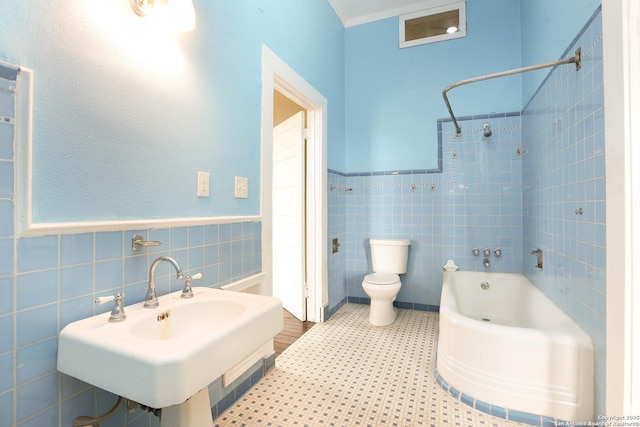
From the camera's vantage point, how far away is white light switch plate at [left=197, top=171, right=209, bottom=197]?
4.48 ft

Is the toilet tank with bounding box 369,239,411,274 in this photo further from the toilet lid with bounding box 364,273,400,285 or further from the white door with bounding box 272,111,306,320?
the white door with bounding box 272,111,306,320

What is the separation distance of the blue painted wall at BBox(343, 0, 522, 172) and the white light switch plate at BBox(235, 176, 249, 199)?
1.72 metres

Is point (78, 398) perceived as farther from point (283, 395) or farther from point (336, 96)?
point (336, 96)

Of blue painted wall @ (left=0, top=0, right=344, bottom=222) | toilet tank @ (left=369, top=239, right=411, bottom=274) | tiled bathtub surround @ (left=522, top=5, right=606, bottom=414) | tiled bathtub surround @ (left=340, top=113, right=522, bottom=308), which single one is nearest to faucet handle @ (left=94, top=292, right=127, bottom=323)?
blue painted wall @ (left=0, top=0, right=344, bottom=222)

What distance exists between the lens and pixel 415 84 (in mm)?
2914

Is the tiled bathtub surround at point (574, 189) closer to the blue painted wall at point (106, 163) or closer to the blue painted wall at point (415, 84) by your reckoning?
the blue painted wall at point (415, 84)

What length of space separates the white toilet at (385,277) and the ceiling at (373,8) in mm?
2287

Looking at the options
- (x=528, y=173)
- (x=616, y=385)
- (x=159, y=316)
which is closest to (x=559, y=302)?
(x=616, y=385)

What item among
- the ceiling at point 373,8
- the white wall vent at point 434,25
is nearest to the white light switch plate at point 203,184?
the ceiling at point 373,8

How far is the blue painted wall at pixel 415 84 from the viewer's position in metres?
2.65

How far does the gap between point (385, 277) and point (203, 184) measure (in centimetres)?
185

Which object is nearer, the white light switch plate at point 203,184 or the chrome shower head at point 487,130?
the white light switch plate at point 203,184

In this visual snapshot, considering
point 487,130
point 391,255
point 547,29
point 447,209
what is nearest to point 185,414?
point 391,255

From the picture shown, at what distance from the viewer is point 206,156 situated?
55.4 inches
